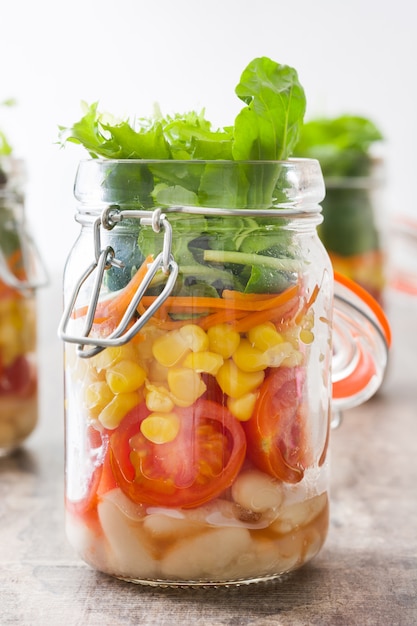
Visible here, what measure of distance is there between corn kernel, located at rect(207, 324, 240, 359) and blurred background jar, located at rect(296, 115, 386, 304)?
768 millimetres

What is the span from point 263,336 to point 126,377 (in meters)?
0.11

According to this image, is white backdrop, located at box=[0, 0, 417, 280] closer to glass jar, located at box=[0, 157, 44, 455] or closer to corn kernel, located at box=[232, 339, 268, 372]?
glass jar, located at box=[0, 157, 44, 455]

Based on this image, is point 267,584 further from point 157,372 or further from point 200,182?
point 200,182

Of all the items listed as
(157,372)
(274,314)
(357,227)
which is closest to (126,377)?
(157,372)

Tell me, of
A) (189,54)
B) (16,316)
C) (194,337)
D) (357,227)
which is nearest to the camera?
(194,337)

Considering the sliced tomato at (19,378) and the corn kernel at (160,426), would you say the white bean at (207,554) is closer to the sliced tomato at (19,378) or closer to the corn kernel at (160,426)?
the corn kernel at (160,426)

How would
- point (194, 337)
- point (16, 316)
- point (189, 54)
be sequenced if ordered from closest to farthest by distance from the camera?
point (194, 337)
point (16, 316)
point (189, 54)

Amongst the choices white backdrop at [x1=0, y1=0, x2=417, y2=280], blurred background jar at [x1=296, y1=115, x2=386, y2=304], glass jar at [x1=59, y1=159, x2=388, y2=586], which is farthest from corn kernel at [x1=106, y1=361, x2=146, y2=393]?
white backdrop at [x1=0, y1=0, x2=417, y2=280]

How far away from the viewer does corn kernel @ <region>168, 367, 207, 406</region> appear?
714 mm

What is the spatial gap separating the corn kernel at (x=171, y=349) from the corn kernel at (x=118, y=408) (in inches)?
1.4

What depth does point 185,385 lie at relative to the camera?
2.35 ft

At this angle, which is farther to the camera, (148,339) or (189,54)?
(189,54)

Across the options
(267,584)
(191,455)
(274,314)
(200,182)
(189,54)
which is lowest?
(267,584)

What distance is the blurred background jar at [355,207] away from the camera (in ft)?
4.82
